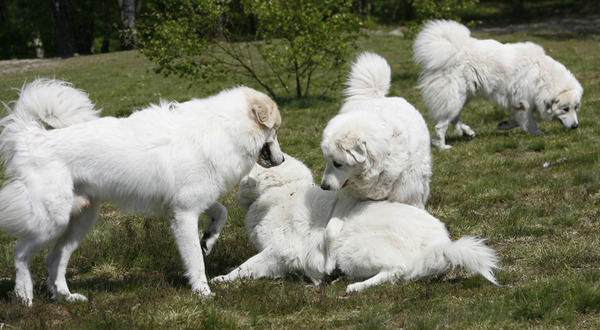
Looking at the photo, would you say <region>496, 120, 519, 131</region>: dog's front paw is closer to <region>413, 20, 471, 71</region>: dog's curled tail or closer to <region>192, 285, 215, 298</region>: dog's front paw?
<region>413, 20, 471, 71</region>: dog's curled tail

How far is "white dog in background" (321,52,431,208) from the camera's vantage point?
4992 mm

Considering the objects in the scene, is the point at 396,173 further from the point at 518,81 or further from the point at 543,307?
the point at 518,81

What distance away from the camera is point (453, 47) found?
10.0 meters

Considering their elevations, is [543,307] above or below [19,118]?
below

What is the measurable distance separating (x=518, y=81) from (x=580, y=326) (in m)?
7.37

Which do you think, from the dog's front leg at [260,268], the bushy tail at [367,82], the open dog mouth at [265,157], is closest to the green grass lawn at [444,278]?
the dog's front leg at [260,268]

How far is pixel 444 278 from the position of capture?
467 cm

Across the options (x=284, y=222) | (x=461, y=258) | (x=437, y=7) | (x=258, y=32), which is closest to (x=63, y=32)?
(x=258, y=32)

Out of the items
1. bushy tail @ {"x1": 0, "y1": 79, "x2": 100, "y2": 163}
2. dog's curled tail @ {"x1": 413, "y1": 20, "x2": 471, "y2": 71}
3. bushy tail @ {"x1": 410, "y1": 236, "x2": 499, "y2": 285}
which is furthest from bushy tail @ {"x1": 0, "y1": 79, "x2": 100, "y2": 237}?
dog's curled tail @ {"x1": 413, "y1": 20, "x2": 471, "y2": 71}

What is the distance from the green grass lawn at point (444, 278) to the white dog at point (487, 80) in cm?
51

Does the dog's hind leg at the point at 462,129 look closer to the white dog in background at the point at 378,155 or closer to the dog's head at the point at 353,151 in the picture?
the white dog in background at the point at 378,155

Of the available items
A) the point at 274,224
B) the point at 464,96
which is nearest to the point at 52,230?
the point at 274,224

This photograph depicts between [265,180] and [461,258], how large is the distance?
210 centimetres

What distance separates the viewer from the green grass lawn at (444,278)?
3.88 meters
